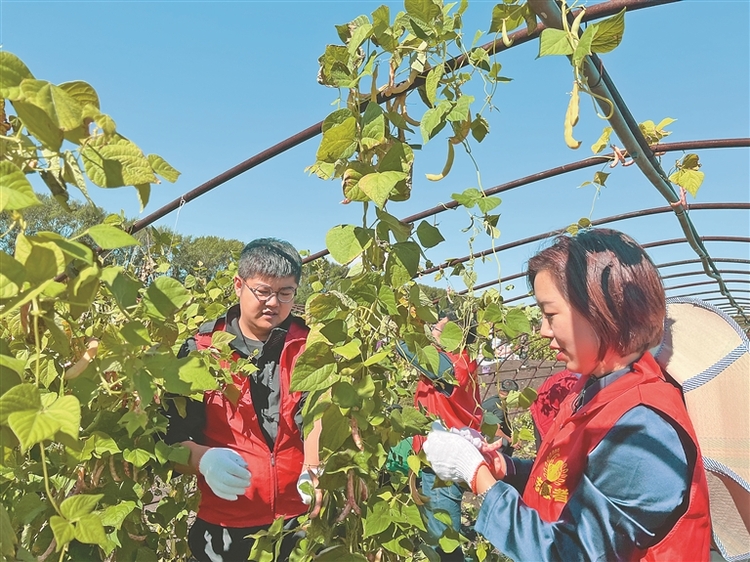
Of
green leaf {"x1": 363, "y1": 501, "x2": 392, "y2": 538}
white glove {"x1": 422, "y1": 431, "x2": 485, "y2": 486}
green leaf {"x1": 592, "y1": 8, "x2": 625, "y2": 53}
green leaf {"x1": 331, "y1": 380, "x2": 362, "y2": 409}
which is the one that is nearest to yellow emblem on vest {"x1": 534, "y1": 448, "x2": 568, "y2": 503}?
white glove {"x1": 422, "y1": 431, "x2": 485, "y2": 486}

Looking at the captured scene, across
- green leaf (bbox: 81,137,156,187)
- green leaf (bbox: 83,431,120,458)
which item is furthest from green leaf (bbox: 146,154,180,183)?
green leaf (bbox: 83,431,120,458)

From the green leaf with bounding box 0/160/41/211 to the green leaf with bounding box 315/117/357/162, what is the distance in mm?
465

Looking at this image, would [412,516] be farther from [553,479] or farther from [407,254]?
[407,254]

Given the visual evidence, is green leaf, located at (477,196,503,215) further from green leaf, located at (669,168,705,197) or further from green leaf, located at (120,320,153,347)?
green leaf, located at (120,320,153,347)

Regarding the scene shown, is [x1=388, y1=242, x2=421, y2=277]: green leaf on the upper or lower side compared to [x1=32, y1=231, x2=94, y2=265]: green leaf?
upper

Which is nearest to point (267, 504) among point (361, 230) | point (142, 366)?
point (142, 366)

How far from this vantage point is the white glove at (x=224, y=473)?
159cm

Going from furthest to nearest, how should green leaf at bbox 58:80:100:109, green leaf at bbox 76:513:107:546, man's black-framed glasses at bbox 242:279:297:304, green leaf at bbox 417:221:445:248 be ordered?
man's black-framed glasses at bbox 242:279:297:304 < green leaf at bbox 417:221:445:248 < green leaf at bbox 76:513:107:546 < green leaf at bbox 58:80:100:109

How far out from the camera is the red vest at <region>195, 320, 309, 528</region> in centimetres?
176

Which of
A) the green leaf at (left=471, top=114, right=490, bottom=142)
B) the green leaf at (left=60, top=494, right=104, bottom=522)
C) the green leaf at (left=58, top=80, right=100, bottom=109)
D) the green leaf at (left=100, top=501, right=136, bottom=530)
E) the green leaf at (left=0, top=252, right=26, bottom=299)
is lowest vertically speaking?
the green leaf at (left=100, top=501, right=136, bottom=530)

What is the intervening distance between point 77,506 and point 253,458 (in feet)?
3.19

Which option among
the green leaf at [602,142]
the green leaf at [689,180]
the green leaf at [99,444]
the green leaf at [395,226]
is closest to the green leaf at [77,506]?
the green leaf at [99,444]

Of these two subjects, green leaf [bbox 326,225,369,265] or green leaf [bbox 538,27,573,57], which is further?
green leaf [bbox 326,225,369,265]

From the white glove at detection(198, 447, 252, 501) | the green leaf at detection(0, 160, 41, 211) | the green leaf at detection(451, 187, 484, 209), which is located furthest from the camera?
the white glove at detection(198, 447, 252, 501)
